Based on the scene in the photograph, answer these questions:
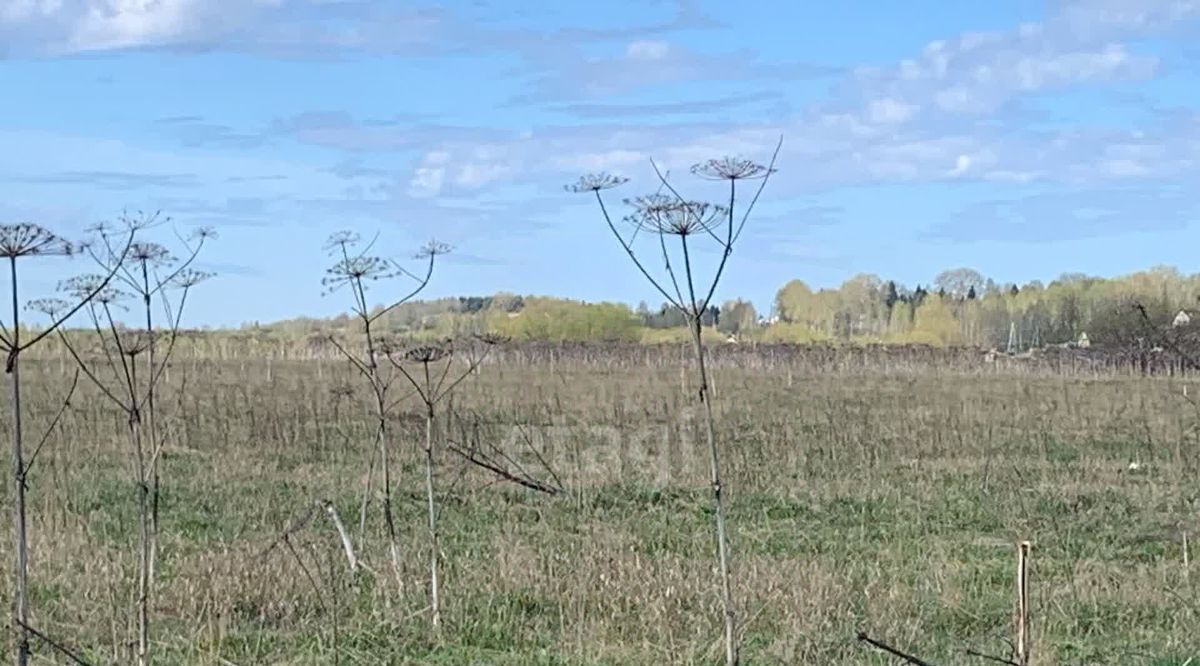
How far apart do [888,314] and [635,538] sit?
92.1 m

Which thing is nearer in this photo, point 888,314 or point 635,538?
point 635,538

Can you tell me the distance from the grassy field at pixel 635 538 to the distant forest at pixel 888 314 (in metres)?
33.5

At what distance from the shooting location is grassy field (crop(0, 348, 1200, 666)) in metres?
6.12

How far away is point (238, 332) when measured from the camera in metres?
A: 41.8

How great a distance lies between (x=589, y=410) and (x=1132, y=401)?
930cm

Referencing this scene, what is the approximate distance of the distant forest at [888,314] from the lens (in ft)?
223

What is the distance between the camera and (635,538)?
9.16 m

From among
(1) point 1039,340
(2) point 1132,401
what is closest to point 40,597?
(2) point 1132,401

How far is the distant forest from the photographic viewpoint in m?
68.1

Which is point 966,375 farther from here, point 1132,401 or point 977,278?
point 977,278

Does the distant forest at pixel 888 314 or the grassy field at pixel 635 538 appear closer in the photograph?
the grassy field at pixel 635 538

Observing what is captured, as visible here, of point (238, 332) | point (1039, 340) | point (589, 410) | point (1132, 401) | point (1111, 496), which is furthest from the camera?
point (1039, 340)

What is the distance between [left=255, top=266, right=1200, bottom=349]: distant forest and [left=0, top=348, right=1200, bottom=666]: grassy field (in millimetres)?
33465

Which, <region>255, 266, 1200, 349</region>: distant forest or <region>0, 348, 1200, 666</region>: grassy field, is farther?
<region>255, 266, 1200, 349</region>: distant forest
